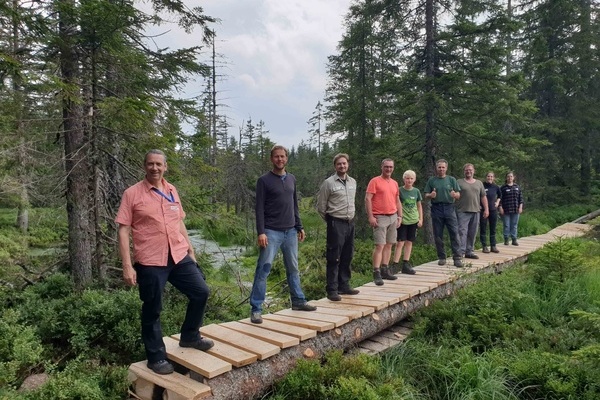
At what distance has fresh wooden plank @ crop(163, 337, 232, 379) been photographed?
340cm

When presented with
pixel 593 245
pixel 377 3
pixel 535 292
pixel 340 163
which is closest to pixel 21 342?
pixel 340 163

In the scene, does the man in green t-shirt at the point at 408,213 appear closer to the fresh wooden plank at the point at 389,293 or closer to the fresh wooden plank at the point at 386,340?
the fresh wooden plank at the point at 389,293

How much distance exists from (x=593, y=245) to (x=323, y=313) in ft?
26.6

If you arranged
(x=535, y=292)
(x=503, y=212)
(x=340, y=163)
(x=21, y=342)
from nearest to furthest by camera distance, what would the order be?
(x=21, y=342) → (x=340, y=163) → (x=535, y=292) → (x=503, y=212)

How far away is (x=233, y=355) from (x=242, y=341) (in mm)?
443

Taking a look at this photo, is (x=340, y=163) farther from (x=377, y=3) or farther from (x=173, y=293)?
(x=377, y=3)

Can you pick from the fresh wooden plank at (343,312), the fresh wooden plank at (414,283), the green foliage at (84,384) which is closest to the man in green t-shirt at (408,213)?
the fresh wooden plank at (414,283)

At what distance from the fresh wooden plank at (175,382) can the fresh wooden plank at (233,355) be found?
332mm

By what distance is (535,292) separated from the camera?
245 inches

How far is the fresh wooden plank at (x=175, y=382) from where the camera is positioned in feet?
10.6

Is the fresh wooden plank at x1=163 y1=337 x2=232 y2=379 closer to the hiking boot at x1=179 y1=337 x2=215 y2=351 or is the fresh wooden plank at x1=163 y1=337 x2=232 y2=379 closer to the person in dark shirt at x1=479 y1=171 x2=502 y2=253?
the hiking boot at x1=179 y1=337 x2=215 y2=351

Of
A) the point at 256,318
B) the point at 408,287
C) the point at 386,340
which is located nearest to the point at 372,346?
the point at 386,340

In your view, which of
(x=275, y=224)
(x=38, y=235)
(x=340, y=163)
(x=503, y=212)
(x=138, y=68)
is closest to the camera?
(x=275, y=224)

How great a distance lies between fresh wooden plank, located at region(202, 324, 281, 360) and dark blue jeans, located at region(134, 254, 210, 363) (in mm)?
445
